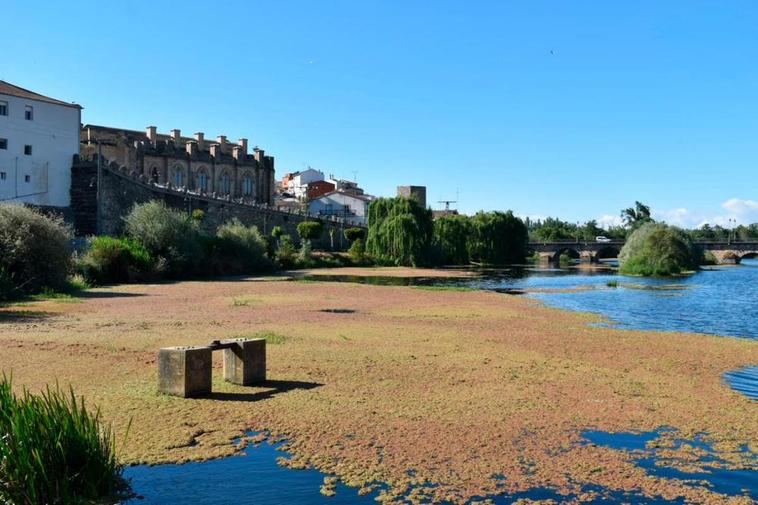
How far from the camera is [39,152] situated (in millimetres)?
56750

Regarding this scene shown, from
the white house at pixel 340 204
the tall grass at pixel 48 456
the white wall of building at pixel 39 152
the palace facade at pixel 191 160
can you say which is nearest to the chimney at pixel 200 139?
the palace facade at pixel 191 160

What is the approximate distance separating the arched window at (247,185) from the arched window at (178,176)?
11.6 metres

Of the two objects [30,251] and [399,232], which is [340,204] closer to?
[399,232]

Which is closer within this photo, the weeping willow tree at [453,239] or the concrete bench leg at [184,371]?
the concrete bench leg at [184,371]

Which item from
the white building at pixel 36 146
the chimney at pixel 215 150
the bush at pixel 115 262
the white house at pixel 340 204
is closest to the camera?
the bush at pixel 115 262

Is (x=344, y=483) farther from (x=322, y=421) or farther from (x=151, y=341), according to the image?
(x=151, y=341)

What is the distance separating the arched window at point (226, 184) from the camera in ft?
340

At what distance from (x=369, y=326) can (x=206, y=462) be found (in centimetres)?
1293

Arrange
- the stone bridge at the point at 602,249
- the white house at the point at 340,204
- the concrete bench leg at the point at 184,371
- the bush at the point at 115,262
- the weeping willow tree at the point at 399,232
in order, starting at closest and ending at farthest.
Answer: the concrete bench leg at the point at 184,371, the bush at the point at 115,262, the weeping willow tree at the point at 399,232, the stone bridge at the point at 602,249, the white house at the point at 340,204

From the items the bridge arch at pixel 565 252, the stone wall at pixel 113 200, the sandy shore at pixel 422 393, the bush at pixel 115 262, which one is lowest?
the sandy shore at pixel 422 393

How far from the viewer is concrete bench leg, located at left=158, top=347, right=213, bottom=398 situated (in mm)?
10867

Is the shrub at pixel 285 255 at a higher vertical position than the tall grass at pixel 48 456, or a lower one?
higher

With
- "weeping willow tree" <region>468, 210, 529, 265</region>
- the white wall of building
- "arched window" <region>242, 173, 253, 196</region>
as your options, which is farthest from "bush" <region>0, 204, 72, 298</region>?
"arched window" <region>242, 173, 253, 196</region>

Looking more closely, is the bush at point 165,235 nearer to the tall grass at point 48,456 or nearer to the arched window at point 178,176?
the tall grass at point 48,456
